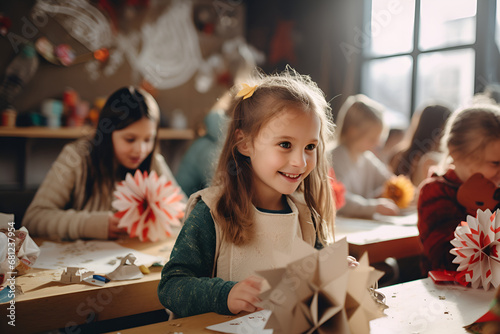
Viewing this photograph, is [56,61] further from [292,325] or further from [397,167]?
[292,325]

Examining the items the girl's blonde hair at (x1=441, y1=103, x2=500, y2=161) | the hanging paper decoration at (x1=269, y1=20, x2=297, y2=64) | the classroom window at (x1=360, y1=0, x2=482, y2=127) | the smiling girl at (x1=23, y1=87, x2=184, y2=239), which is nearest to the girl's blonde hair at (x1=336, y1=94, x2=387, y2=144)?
the classroom window at (x1=360, y1=0, x2=482, y2=127)

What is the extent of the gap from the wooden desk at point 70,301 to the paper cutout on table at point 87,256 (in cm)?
9

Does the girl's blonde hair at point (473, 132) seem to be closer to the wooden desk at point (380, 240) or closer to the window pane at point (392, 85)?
the wooden desk at point (380, 240)

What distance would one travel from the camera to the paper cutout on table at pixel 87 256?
1255mm

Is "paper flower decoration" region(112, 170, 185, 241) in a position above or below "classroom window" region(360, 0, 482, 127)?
below

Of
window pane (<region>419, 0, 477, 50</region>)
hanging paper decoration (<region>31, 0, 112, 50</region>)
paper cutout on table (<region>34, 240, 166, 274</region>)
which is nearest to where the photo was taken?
paper cutout on table (<region>34, 240, 166, 274</region>)

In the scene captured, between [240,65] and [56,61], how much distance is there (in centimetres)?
227

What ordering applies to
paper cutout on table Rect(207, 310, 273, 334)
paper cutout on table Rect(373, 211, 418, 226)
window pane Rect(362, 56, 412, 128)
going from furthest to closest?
1. window pane Rect(362, 56, 412, 128)
2. paper cutout on table Rect(373, 211, 418, 226)
3. paper cutout on table Rect(207, 310, 273, 334)

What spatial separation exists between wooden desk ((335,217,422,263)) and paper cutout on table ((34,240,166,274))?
71cm

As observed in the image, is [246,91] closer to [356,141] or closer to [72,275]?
[72,275]

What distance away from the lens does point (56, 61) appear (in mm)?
4297

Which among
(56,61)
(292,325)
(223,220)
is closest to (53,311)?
(223,220)

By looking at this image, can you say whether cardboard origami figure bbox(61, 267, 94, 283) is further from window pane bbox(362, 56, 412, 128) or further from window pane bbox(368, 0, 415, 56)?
window pane bbox(362, 56, 412, 128)

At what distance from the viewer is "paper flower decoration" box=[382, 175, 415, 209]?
246 centimetres
